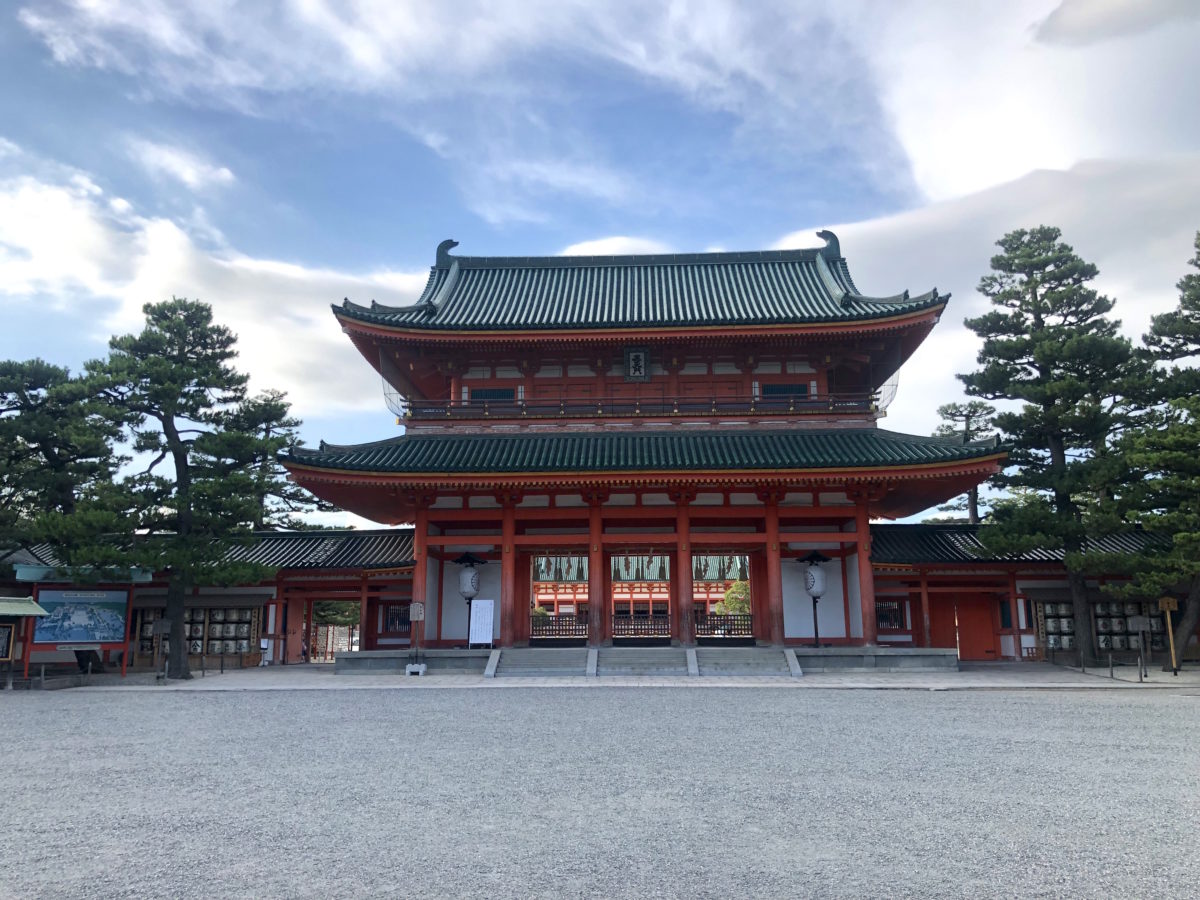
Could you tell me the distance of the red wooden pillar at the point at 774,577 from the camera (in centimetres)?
2269

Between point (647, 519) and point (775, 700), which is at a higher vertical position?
point (647, 519)

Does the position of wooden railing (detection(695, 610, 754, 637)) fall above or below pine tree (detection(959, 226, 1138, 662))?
below

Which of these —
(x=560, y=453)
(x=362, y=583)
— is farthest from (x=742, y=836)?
(x=362, y=583)

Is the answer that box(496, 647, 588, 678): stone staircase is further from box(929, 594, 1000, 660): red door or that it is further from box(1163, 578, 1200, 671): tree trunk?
box(1163, 578, 1200, 671): tree trunk

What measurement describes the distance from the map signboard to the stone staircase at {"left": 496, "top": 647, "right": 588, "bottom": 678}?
1244 cm

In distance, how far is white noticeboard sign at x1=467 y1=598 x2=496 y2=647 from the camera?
22953mm

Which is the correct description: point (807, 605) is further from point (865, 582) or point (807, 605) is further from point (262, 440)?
point (262, 440)

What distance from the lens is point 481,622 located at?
75.8 ft

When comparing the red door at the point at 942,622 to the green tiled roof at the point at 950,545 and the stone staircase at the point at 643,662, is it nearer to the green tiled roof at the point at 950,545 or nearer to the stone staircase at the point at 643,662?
the green tiled roof at the point at 950,545

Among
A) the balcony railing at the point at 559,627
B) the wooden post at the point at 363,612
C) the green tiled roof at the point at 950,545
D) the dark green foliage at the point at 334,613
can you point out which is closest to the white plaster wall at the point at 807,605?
the green tiled roof at the point at 950,545

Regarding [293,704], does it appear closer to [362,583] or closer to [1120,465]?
[362,583]

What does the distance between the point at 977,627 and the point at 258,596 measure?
26.3 m

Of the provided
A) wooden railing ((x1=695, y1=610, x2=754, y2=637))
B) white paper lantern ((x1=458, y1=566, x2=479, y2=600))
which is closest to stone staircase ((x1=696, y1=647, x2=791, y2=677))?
wooden railing ((x1=695, y1=610, x2=754, y2=637))

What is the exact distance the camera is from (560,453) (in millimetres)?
23453
